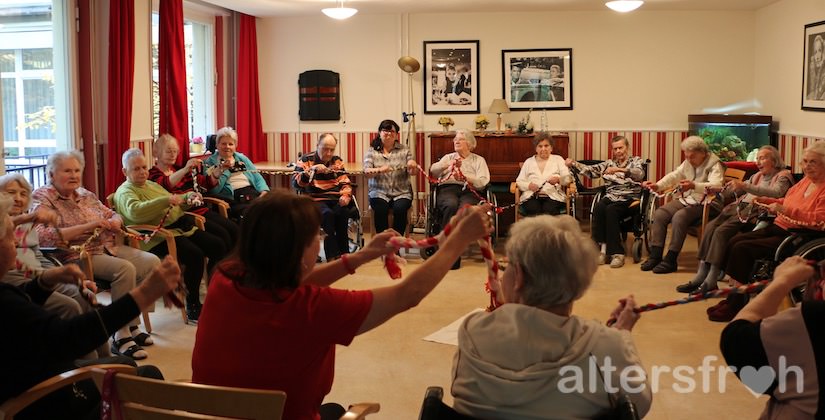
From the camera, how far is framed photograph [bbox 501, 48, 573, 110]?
895 centimetres

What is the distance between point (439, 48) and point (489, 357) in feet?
24.1

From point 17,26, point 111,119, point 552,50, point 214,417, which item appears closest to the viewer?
point 214,417

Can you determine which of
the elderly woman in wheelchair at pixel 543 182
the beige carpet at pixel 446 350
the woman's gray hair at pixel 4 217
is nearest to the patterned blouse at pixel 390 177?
the elderly woman in wheelchair at pixel 543 182

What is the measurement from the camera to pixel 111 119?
6332 mm

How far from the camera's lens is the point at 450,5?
8422 mm

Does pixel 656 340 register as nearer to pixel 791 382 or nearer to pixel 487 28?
pixel 791 382

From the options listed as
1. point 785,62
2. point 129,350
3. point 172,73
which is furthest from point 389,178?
point 785,62

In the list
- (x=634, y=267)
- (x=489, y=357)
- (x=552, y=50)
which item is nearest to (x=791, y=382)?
(x=489, y=357)

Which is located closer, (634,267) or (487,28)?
(634,267)

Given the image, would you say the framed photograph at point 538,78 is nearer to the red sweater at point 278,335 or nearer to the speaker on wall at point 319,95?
the speaker on wall at point 319,95

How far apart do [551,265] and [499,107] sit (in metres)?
6.81

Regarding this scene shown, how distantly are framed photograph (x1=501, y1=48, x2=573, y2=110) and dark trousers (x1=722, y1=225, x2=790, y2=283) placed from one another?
3.93m

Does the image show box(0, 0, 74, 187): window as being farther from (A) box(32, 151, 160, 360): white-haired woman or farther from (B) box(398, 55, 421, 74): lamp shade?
(B) box(398, 55, 421, 74): lamp shade

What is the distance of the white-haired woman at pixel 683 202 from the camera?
6684 millimetres
